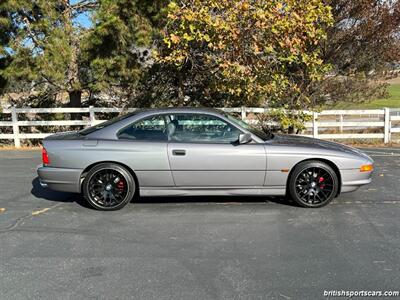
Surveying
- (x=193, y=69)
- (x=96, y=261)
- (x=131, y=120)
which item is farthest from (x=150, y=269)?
(x=193, y=69)

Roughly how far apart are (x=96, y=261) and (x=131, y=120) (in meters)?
2.38

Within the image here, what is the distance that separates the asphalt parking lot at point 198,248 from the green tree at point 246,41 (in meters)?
4.93

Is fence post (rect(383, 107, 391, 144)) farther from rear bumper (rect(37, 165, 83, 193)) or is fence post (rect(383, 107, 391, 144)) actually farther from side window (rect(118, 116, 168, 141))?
rear bumper (rect(37, 165, 83, 193))

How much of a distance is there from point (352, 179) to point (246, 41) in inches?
228

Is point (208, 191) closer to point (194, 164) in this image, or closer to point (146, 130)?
point (194, 164)

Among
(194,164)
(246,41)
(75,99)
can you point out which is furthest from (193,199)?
(75,99)

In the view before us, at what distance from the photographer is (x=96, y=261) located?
168 inches

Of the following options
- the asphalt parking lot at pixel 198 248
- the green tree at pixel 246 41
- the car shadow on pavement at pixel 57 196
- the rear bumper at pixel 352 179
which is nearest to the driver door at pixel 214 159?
the asphalt parking lot at pixel 198 248

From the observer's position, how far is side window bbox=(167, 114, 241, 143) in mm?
5949

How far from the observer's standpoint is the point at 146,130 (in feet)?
19.9

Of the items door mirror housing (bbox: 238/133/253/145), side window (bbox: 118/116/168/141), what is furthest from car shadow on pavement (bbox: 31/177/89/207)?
door mirror housing (bbox: 238/133/253/145)

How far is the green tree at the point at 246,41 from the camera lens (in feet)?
32.9

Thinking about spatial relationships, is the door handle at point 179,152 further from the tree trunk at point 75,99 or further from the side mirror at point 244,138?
the tree trunk at point 75,99

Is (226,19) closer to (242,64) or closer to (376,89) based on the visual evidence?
(242,64)
